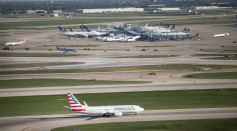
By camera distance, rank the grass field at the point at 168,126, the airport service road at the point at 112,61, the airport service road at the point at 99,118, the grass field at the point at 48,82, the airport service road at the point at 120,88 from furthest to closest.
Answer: the airport service road at the point at 112,61
the grass field at the point at 48,82
the airport service road at the point at 120,88
the airport service road at the point at 99,118
the grass field at the point at 168,126

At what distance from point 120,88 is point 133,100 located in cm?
1166

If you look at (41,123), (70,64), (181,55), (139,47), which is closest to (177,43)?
(139,47)

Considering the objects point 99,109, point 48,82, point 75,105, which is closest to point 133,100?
point 99,109

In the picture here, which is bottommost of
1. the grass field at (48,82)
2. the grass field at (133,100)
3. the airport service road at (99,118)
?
the grass field at (48,82)

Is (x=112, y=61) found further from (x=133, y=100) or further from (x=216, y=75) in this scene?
(x=133, y=100)

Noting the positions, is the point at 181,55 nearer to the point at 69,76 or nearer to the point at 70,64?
the point at 70,64

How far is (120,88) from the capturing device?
3880 inches

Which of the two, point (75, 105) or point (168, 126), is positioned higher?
point (75, 105)

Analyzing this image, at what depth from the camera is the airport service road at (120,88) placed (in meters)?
95.9

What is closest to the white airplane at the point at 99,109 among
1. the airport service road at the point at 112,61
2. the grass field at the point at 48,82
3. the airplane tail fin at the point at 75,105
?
the airplane tail fin at the point at 75,105

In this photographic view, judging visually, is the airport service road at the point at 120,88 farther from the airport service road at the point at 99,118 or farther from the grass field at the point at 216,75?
the airport service road at the point at 99,118

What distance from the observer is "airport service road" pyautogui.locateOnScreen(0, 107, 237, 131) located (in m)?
71.8

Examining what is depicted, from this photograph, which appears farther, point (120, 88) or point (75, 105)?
point (120, 88)

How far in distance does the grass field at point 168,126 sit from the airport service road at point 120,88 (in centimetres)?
2524
